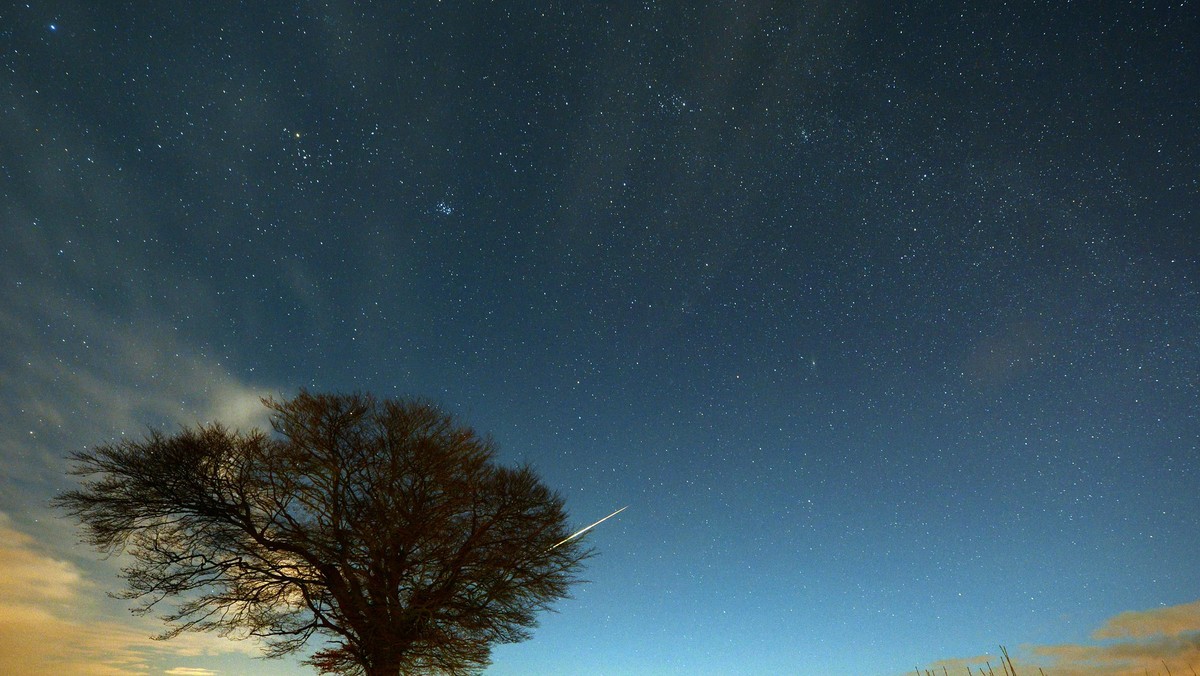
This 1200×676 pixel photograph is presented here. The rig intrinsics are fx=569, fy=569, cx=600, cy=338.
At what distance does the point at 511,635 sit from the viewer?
15859mm

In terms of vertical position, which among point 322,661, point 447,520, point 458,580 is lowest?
point 322,661

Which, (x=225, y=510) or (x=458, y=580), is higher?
(x=225, y=510)

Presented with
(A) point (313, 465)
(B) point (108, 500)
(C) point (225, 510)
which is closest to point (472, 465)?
(A) point (313, 465)

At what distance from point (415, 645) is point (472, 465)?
14.9 ft

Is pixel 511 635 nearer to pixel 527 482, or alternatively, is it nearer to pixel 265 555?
pixel 527 482

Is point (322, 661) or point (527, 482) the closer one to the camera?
point (322, 661)

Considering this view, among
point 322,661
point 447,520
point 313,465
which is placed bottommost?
point 322,661

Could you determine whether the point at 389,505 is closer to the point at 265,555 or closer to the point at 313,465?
the point at 313,465

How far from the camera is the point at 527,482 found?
1733cm

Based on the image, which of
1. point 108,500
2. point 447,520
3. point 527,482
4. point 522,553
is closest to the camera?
point 108,500

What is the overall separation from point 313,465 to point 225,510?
88.7 inches

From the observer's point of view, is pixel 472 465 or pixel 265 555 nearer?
pixel 265 555

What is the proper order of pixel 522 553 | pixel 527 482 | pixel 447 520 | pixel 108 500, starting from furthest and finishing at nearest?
1. pixel 527 482
2. pixel 522 553
3. pixel 447 520
4. pixel 108 500

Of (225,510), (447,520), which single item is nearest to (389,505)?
(447,520)
